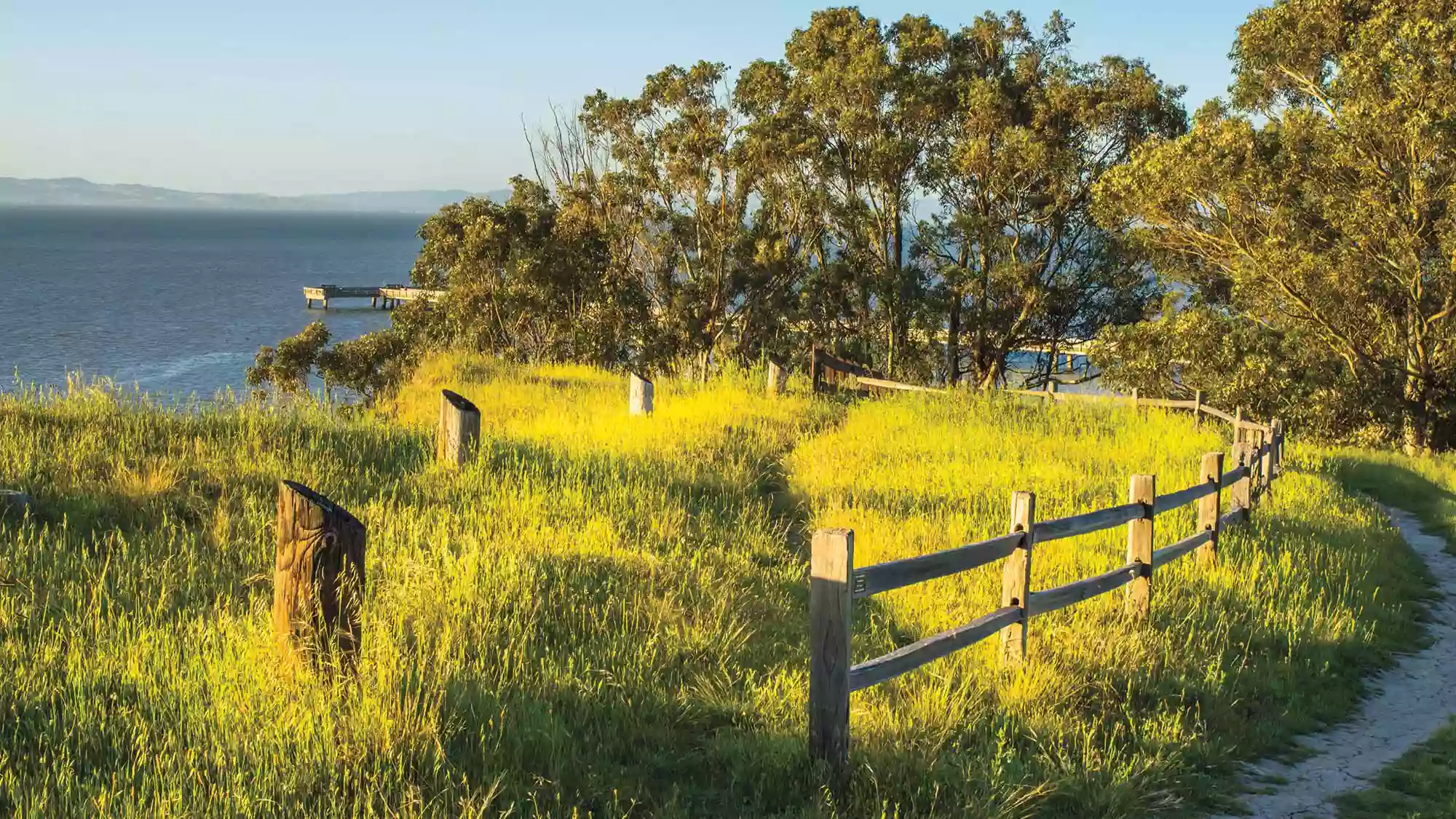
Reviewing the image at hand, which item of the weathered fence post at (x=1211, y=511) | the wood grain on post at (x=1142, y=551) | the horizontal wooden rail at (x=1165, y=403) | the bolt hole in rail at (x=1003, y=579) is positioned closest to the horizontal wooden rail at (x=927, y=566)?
the bolt hole in rail at (x=1003, y=579)

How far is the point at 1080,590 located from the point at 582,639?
3.53 metres

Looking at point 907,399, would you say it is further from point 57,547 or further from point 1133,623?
point 57,547

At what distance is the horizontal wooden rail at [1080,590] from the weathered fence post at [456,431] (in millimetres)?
6005

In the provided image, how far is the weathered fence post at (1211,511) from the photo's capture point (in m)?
9.92

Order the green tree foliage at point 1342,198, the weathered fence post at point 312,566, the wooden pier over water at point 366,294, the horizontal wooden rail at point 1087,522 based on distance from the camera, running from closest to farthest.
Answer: the weathered fence post at point 312,566
the horizontal wooden rail at point 1087,522
the green tree foliage at point 1342,198
the wooden pier over water at point 366,294

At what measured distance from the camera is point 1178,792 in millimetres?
6086

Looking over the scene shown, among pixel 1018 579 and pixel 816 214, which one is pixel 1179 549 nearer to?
pixel 1018 579

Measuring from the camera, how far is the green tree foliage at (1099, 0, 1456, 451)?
20953 mm

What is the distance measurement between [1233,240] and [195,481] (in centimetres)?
2199

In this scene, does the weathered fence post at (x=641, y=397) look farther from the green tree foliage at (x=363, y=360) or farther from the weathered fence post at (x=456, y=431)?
the green tree foliage at (x=363, y=360)

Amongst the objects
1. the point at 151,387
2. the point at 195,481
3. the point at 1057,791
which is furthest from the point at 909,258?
the point at 151,387

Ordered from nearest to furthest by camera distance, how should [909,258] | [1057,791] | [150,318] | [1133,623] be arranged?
[1057,791], [1133,623], [909,258], [150,318]

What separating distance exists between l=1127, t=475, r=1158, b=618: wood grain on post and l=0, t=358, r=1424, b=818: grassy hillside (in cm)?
22

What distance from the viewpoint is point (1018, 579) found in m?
6.95
